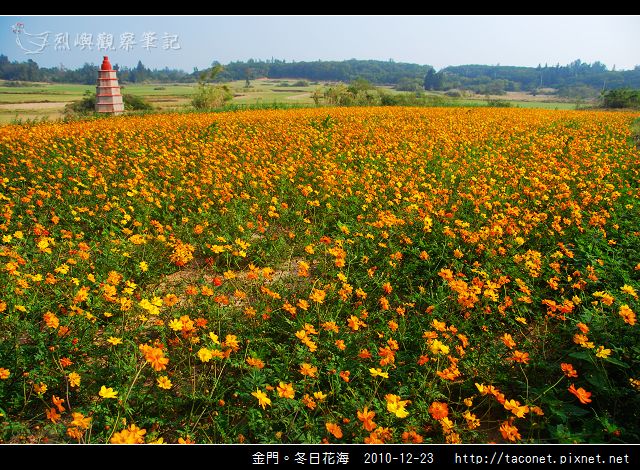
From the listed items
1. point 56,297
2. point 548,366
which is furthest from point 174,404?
point 548,366

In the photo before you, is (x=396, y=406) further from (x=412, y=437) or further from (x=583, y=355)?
(x=583, y=355)

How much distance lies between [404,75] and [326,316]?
3420 inches

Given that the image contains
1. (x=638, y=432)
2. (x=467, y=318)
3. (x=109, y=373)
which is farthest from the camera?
(x=467, y=318)

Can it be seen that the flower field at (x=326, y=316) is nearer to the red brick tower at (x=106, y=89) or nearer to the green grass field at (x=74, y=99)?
the green grass field at (x=74, y=99)

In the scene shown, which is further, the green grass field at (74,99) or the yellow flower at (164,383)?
the green grass field at (74,99)

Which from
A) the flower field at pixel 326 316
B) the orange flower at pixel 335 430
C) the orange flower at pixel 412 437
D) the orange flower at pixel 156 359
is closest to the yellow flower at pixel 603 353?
the flower field at pixel 326 316

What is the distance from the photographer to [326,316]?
2873 millimetres

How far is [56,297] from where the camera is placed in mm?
2988

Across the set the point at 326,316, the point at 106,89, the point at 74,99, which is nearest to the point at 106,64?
the point at 106,89

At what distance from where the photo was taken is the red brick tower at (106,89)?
25438 mm

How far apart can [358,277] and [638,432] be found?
2.14 metres

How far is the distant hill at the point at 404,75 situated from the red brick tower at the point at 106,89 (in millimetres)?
24051
